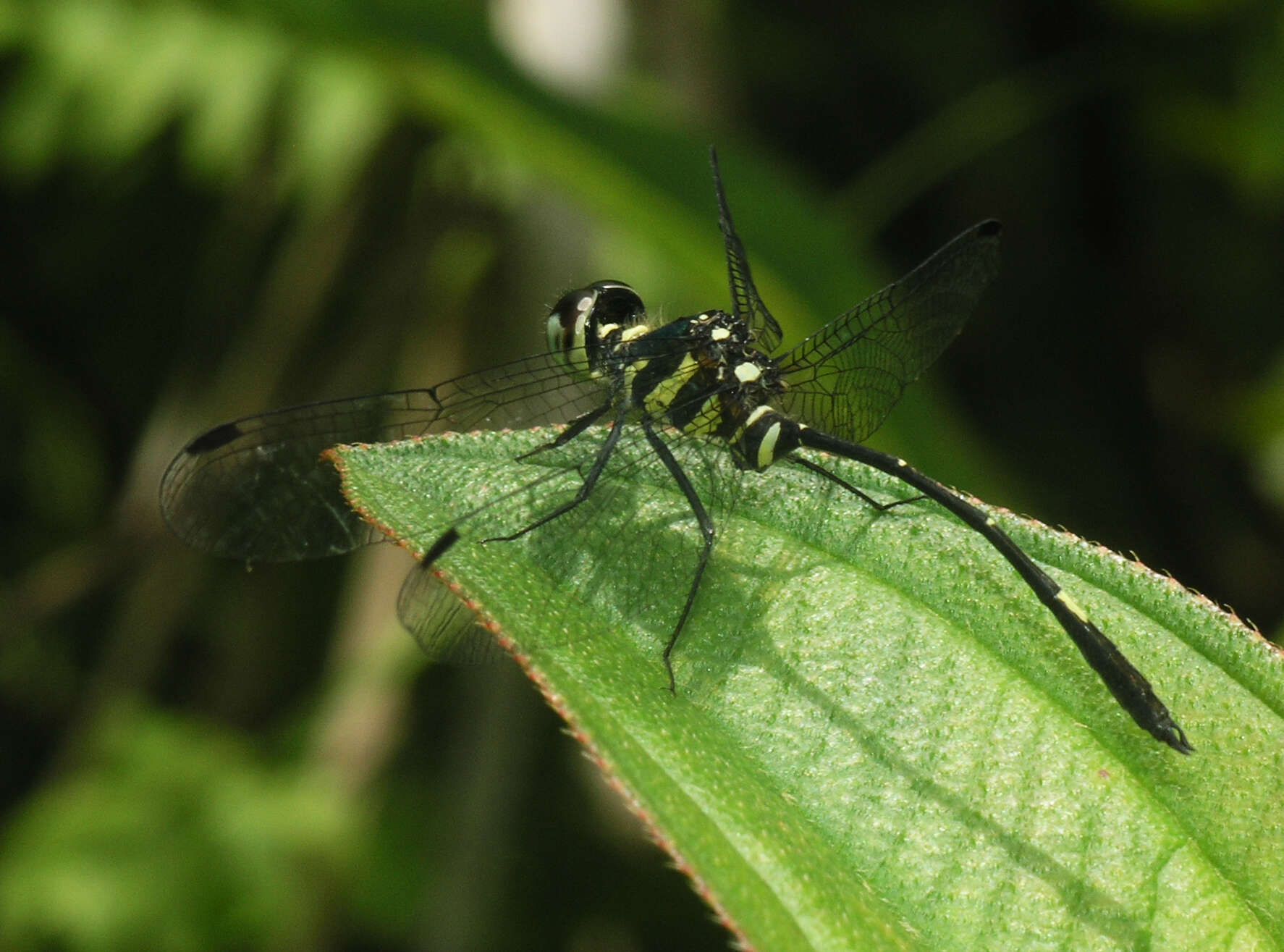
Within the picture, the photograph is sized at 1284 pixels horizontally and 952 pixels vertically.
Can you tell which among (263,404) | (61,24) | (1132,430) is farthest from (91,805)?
(1132,430)

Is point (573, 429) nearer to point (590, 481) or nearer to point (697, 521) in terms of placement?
point (590, 481)

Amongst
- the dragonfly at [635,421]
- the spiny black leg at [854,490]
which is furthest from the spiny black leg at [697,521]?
the spiny black leg at [854,490]

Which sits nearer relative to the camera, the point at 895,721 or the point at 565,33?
the point at 895,721

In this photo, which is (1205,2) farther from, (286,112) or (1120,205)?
(286,112)

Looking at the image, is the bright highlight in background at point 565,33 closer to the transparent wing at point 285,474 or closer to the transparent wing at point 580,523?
the transparent wing at point 285,474

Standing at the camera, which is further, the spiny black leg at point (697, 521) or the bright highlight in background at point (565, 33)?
the bright highlight in background at point (565, 33)

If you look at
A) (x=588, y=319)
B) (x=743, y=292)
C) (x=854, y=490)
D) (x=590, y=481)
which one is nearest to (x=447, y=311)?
(x=743, y=292)

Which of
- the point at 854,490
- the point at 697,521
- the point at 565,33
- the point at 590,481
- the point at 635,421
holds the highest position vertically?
the point at 565,33
